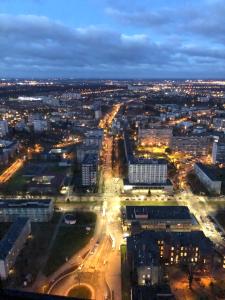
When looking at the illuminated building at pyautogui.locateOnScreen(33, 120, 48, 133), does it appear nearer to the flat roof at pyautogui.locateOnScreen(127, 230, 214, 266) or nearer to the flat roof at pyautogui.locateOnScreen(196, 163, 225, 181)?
the flat roof at pyautogui.locateOnScreen(196, 163, 225, 181)

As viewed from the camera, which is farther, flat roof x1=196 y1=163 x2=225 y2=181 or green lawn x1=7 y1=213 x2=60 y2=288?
flat roof x1=196 y1=163 x2=225 y2=181

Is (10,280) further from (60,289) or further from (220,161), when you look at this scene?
(220,161)

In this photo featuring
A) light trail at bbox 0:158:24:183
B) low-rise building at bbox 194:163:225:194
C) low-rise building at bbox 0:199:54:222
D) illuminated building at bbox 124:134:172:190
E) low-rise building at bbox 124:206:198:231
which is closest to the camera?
low-rise building at bbox 124:206:198:231

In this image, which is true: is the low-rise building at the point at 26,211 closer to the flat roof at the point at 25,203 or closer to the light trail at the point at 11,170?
the flat roof at the point at 25,203

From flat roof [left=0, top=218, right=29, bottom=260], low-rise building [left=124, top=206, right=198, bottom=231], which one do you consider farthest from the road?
flat roof [left=0, top=218, right=29, bottom=260]

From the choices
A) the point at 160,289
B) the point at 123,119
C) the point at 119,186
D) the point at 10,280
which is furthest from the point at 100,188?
the point at 123,119

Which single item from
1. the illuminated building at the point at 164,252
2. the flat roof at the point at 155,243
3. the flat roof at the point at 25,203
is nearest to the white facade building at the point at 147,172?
the flat roof at the point at 25,203

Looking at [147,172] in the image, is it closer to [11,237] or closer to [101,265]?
[101,265]

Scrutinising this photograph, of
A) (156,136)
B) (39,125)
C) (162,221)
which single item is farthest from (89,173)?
(39,125)
